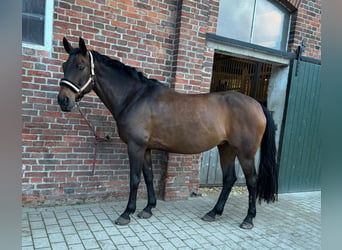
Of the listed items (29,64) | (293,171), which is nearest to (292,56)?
(293,171)

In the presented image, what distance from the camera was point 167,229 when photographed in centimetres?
307

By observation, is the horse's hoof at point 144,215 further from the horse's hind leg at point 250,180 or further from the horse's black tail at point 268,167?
the horse's black tail at point 268,167

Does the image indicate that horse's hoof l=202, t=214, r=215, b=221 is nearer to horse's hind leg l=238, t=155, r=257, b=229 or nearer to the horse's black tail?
horse's hind leg l=238, t=155, r=257, b=229

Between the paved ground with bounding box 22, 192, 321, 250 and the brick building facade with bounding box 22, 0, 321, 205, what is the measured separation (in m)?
0.30

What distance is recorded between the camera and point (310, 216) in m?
3.91

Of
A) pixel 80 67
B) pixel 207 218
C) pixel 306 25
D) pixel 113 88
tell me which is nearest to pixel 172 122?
pixel 113 88

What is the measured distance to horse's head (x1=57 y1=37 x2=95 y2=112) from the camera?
2.79 meters

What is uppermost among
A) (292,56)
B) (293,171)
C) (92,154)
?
(292,56)

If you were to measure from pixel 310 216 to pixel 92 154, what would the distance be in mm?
3282

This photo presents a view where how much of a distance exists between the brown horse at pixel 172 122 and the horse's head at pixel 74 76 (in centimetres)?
11

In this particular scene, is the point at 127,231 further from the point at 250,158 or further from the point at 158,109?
the point at 250,158

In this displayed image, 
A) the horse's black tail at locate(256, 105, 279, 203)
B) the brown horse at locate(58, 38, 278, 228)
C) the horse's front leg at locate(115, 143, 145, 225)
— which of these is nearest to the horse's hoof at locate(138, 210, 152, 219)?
the brown horse at locate(58, 38, 278, 228)

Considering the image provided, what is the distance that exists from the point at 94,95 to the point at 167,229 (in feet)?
6.40
